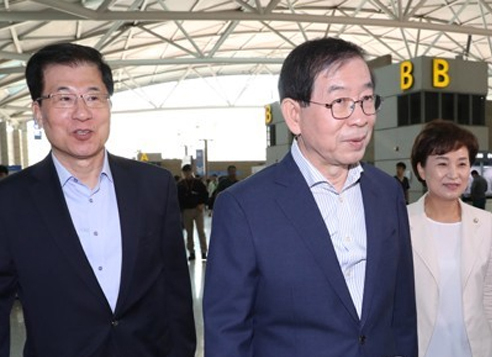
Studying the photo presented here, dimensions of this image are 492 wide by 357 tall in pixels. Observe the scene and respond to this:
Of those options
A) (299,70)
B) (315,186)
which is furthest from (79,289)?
(299,70)

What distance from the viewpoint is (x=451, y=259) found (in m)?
2.58

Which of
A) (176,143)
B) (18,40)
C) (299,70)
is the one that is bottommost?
(299,70)

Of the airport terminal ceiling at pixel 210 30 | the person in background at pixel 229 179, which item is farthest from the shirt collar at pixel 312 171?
the airport terminal ceiling at pixel 210 30

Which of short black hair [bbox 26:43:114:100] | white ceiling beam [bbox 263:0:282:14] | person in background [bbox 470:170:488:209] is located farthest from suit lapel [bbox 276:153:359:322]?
white ceiling beam [bbox 263:0:282:14]

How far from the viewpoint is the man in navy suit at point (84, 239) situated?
1972 millimetres

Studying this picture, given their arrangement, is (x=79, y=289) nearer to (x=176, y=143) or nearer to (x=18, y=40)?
(x=18, y=40)

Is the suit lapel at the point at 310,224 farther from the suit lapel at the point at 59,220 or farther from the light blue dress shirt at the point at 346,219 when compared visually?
the suit lapel at the point at 59,220

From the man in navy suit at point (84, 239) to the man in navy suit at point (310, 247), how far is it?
0.49m

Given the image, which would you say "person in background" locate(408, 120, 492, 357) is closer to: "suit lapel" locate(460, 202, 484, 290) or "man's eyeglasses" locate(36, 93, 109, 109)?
"suit lapel" locate(460, 202, 484, 290)

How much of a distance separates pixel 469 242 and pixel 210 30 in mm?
28782

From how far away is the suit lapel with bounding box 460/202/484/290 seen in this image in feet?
8.16

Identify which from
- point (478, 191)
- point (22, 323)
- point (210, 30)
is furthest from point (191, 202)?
point (210, 30)

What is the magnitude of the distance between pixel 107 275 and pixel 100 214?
0.26m

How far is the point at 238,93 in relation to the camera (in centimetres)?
4303
